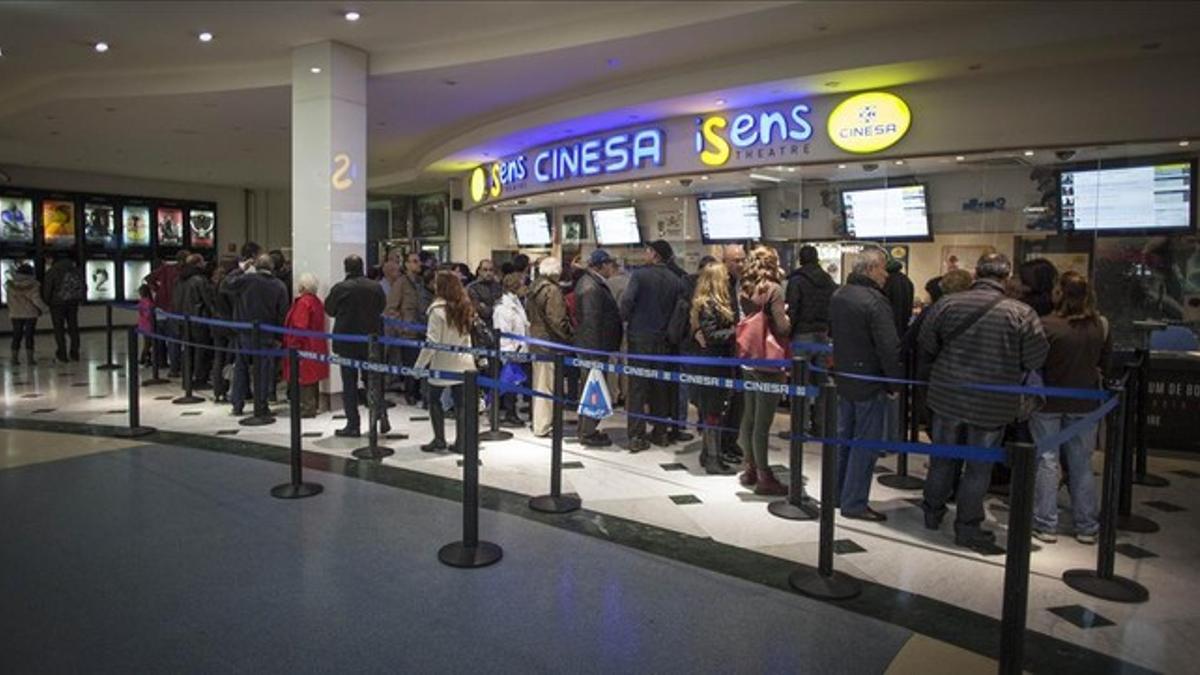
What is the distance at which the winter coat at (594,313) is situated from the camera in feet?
23.6

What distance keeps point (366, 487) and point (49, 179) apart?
1749 cm

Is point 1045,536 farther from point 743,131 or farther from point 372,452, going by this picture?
point 743,131

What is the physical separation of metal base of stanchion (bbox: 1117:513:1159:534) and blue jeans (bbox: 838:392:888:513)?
5.40 feet

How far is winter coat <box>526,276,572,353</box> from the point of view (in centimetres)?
733

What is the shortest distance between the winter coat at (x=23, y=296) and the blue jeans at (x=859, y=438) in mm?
13180

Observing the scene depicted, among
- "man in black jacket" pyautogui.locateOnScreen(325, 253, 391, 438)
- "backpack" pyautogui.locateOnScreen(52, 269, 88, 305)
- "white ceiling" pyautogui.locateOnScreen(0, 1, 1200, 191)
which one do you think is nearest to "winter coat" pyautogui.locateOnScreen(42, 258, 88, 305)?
"backpack" pyautogui.locateOnScreen(52, 269, 88, 305)

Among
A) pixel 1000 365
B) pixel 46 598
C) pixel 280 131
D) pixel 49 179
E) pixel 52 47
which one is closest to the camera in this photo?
pixel 46 598

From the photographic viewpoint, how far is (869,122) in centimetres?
764

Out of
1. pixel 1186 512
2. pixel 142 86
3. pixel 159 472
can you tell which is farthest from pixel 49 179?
pixel 1186 512

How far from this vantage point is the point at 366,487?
5.62 m

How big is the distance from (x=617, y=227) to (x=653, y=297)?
4551 millimetres

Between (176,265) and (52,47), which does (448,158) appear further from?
(52,47)

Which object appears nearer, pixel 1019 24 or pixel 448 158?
pixel 1019 24

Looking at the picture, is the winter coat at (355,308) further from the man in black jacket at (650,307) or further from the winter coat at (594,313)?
the man in black jacket at (650,307)
